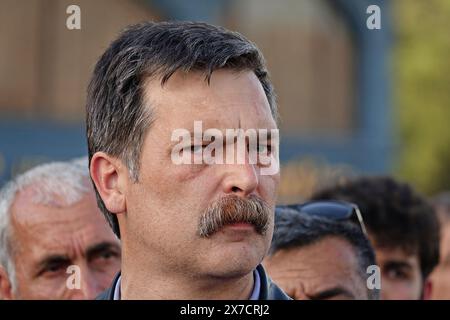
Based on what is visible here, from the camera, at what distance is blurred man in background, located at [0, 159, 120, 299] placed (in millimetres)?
3893

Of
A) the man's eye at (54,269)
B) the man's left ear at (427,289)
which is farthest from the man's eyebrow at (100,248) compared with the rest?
the man's left ear at (427,289)

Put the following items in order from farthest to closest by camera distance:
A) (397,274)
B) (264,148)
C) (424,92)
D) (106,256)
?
(424,92) < (397,274) < (106,256) < (264,148)

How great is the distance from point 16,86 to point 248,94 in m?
7.84

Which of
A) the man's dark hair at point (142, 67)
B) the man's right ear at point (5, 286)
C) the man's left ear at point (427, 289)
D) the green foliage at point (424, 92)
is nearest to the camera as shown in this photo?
the man's dark hair at point (142, 67)

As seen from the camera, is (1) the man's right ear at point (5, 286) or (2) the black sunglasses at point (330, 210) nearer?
(2) the black sunglasses at point (330, 210)

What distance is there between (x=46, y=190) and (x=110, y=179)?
1.46m

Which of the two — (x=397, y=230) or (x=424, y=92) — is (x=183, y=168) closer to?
(x=397, y=230)

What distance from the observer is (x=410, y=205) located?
4.70m

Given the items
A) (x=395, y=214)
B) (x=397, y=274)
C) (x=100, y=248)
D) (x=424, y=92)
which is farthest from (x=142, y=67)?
(x=424, y=92)

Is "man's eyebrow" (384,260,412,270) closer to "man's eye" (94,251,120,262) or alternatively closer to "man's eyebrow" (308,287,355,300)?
"man's eyebrow" (308,287,355,300)

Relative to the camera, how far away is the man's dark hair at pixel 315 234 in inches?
140

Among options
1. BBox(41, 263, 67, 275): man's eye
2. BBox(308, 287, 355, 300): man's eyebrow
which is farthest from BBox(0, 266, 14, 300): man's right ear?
BBox(308, 287, 355, 300): man's eyebrow

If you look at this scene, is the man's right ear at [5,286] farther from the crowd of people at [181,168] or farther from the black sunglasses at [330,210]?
the crowd of people at [181,168]

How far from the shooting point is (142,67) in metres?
2.67
